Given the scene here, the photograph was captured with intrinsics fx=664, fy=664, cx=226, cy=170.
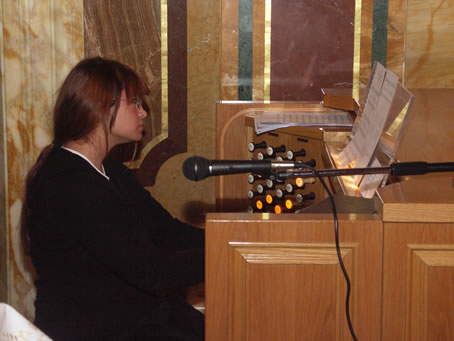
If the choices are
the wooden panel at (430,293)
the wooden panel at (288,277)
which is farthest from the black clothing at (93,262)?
the wooden panel at (430,293)

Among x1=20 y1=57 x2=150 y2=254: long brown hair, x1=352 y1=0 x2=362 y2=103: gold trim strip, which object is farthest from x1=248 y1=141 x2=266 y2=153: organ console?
x1=352 y1=0 x2=362 y2=103: gold trim strip

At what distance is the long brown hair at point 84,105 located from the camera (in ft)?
7.50

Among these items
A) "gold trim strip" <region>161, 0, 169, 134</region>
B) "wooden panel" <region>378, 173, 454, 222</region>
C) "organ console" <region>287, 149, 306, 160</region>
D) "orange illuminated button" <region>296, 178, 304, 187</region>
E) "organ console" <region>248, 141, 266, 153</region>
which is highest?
"gold trim strip" <region>161, 0, 169, 134</region>

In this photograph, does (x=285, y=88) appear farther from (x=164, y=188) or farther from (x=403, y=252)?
(x=403, y=252)

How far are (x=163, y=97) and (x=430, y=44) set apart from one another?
149 centimetres

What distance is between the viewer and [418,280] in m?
1.48

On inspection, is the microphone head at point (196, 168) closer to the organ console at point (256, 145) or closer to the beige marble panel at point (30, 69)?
the organ console at point (256, 145)

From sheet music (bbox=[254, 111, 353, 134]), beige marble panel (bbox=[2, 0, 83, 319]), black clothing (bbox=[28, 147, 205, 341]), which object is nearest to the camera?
black clothing (bbox=[28, 147, 205, 341])

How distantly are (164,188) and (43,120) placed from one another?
0.74 meters

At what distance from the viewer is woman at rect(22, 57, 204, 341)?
203 cm

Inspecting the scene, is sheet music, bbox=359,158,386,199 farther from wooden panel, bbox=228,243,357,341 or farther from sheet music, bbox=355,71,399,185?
wooden panel, bbox=228,243,357,341

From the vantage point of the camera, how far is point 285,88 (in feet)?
12.0

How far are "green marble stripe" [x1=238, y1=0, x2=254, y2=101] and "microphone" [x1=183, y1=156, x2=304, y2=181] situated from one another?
217 centimetres

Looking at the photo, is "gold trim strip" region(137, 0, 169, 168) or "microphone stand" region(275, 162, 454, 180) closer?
"microphone stand" region(275, 162, 454, 180)
